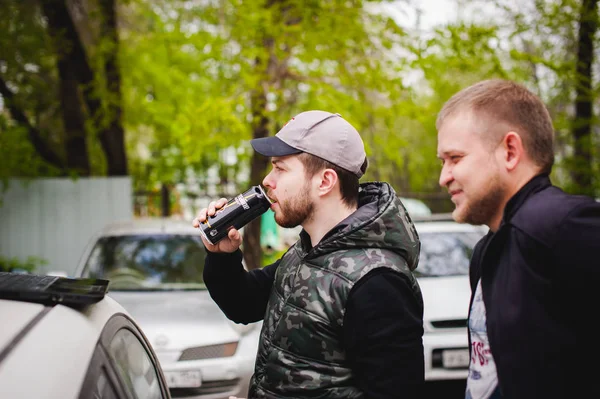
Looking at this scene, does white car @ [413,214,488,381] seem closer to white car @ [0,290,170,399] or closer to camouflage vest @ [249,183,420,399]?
camouflage vest @ [249,183,420,399]

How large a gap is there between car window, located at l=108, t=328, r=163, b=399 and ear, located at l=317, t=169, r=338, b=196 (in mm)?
851

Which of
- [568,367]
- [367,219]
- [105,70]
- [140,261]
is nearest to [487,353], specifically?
[568,367]

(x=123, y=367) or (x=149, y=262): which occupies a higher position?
(x=123, y=367)

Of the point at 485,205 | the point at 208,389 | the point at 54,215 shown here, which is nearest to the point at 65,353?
the point at 485,205

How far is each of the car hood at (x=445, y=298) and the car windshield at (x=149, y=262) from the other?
2.16 metres

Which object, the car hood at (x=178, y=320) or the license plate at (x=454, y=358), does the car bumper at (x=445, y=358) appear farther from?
the car hood at (x=178, y=320)

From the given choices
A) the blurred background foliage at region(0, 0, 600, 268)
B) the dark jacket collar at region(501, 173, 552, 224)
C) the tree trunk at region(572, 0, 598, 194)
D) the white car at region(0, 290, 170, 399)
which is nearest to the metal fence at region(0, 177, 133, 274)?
the blurred background foliage at region(0, 0, 600, 268)

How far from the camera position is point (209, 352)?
4.92m

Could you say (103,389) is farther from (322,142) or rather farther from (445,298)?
(445,298)

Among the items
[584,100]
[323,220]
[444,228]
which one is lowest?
[444,228]

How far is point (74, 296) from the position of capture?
164 centimetres

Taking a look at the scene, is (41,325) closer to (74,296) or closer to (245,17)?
(74,296)

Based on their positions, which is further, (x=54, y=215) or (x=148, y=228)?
(x=54, y=215)

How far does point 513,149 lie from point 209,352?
366cm
